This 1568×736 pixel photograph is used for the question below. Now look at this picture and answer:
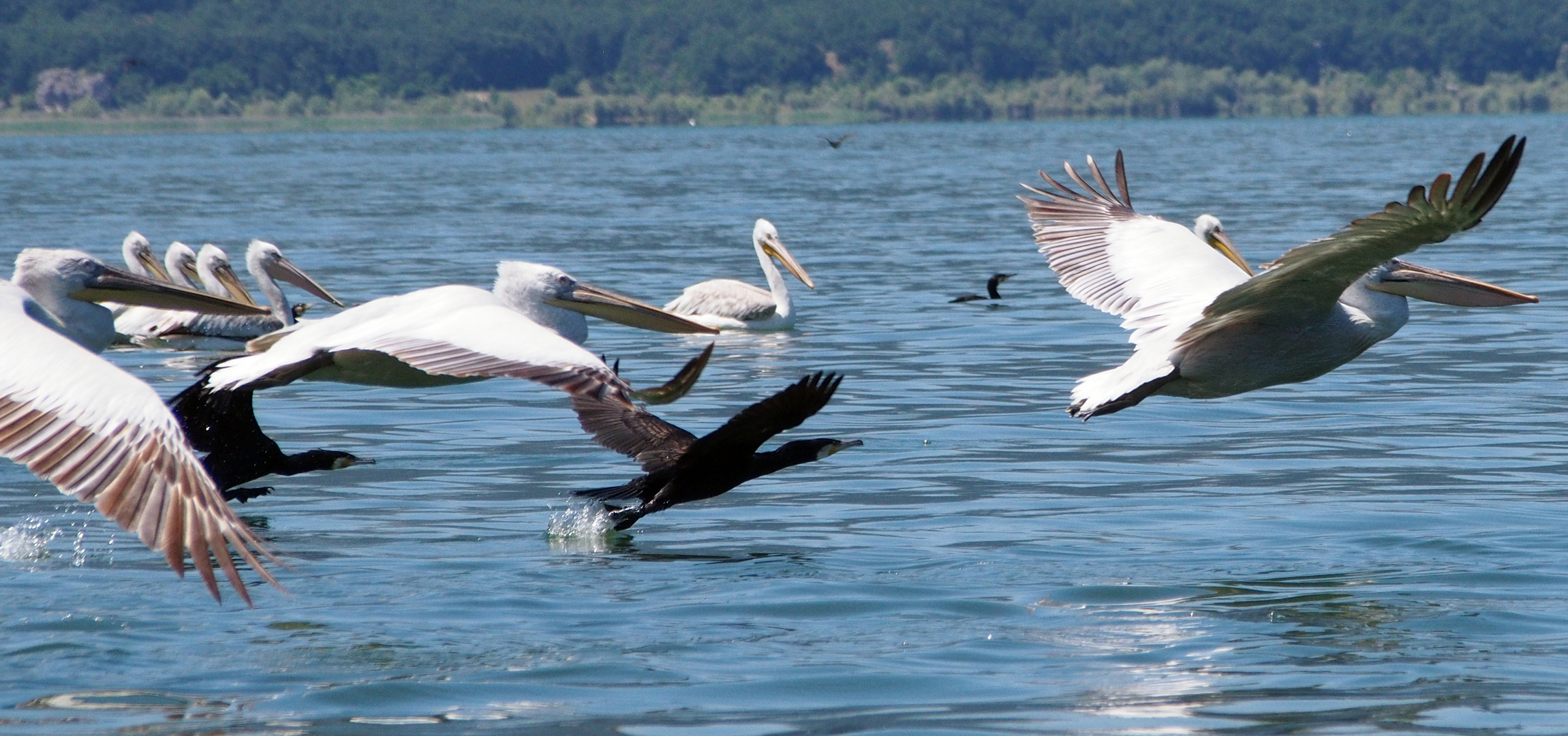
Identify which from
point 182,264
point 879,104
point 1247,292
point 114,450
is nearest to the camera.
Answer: point 114,450

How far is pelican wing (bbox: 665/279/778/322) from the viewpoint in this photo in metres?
14.2

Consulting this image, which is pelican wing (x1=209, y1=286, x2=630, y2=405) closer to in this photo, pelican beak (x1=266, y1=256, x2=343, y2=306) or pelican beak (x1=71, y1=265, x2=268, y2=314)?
pelican beak (x1=71, y1=265, x2=268, y2=314)

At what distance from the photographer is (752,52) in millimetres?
114688

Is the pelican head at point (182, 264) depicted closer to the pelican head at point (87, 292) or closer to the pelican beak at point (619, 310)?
the pelican head at point (87, 292)

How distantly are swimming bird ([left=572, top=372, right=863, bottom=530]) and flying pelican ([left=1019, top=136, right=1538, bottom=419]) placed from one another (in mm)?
1066

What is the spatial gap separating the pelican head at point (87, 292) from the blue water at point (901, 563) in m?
0.70

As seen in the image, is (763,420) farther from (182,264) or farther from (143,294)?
(182,264)

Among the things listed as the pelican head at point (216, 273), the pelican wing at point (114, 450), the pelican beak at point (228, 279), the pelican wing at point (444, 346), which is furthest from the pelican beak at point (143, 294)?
the pelican head at point (216, 273)

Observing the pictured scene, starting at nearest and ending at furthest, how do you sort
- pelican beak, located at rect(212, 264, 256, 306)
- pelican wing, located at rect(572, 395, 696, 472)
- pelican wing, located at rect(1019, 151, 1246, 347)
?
1. pelican wing, located at rect(572, 395, 696, 472)
2. pelican wing, located at rect(1019, 151, 1246, 347)
3. pelican beak, located at rect(212, 264, 256, 306)

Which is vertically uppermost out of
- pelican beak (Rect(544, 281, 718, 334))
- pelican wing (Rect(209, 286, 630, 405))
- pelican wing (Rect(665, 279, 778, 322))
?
pelican wing (Rect(209, 286, 630, 405))

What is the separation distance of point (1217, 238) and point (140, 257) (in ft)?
26.0

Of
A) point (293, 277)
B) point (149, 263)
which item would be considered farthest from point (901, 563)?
point (149, 263)

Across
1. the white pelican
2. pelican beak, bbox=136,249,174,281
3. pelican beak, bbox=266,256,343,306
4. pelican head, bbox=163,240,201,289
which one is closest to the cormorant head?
pelican beak, bbox=266,256,343,306

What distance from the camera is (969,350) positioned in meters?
12.6
